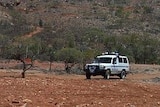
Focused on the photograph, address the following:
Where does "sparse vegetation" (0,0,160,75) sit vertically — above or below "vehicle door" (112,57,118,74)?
above

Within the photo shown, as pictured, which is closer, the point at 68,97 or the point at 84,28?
the point at 68,97

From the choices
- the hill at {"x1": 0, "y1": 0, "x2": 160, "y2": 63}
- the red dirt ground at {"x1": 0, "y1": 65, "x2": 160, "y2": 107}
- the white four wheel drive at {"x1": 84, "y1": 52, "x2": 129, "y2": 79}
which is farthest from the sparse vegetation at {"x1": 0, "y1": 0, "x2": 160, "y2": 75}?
the red dirt ground at {"x1": 0, "y1": 65, "x2": 160, "y2": 107}

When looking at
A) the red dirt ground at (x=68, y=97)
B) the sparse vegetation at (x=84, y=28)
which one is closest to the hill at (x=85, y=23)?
the sparse vegetation at (x=84, y=28)

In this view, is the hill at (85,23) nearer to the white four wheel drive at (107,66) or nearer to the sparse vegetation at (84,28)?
the sparse vegetation at (84,28)

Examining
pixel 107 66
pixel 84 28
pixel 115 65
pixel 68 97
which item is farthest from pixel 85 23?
pixel 68 97

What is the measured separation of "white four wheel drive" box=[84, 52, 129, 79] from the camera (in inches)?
1163

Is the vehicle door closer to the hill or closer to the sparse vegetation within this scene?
the sparse vegetation

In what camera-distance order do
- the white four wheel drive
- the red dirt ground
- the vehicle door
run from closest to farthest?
1. the red dirt ground
2. the white four wheel drive
3. the vehicle door

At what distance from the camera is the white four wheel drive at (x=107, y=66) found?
29531mm

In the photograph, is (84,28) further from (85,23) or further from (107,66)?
(107,66)

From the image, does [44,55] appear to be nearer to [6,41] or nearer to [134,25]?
[6,41]

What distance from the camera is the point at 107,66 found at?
1172 inches

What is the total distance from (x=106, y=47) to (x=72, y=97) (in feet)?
161

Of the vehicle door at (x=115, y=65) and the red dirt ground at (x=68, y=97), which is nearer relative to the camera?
the red dirt ground at (x=68, y=97)
